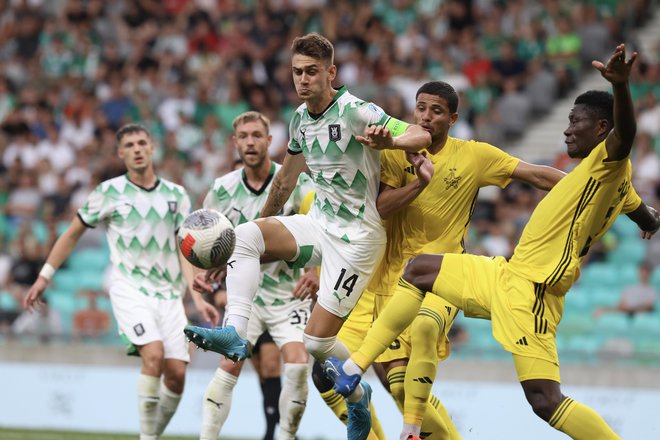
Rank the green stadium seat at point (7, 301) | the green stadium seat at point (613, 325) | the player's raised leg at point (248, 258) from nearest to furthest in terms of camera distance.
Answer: the player's raised leg at point (248, 258), the green stadium seat at point (613, 325), the green stadium seat at point (7, 301)

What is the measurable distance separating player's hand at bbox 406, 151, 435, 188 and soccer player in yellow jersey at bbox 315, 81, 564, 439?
22 centimetres

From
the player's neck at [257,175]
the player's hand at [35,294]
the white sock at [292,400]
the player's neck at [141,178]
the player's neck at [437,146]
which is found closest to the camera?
the player's neck at [437,146]

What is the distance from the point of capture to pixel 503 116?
18578 millimetres

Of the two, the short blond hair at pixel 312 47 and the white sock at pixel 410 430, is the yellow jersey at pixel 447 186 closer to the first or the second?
the short blond hair at pixel 312 47

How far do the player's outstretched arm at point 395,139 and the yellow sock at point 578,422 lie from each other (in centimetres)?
190

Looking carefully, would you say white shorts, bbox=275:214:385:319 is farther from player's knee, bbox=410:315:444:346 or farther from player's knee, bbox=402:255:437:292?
player's knee, bbox=410:315:444:346

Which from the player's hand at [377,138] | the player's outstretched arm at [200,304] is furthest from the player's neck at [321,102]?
the player's outstretched arm at [200,304]

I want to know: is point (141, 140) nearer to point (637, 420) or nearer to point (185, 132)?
point (637, 420)

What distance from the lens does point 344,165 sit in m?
8.33

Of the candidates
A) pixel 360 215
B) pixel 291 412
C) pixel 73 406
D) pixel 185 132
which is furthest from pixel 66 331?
pixel 360 215

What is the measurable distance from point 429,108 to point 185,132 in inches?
477

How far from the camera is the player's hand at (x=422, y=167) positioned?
7965 mm

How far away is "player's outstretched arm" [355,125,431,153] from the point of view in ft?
25.2

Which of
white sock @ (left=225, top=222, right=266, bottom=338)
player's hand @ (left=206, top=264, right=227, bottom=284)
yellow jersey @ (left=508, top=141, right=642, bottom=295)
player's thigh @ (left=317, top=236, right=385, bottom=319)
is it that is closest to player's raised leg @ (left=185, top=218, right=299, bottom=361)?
white sock @ (left=225, top=222, right=266, bottom=338)
